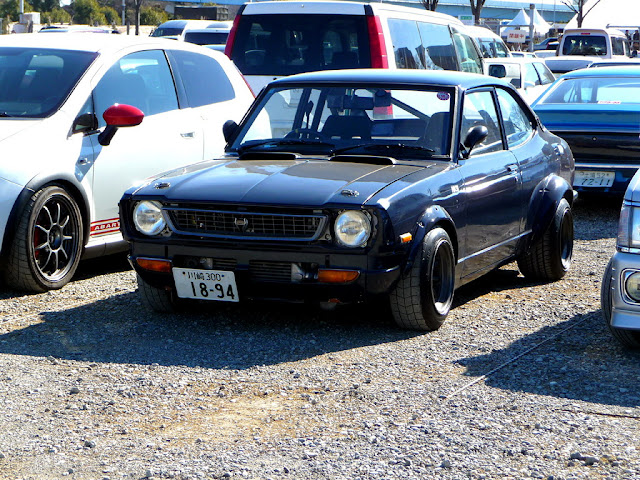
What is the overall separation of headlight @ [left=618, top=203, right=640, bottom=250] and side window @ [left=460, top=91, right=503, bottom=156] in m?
1.50

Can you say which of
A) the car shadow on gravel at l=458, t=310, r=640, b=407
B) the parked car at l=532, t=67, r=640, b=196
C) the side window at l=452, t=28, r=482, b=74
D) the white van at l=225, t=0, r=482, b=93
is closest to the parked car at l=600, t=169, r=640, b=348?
the car shadow on gravel at l=458, t=310, r=640, b=407

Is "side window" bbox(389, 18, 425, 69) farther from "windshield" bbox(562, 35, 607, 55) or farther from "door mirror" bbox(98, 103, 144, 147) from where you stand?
"windshield" bbox(562, 35, 607, 55)

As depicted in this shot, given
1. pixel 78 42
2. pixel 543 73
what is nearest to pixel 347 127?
pixel 78 42

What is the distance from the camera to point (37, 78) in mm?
7262

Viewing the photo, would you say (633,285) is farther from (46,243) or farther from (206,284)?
(46,243)

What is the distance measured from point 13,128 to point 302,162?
1.97m

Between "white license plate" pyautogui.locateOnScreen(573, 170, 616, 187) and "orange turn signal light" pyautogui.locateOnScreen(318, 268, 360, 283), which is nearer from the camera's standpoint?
"orange turn signal light" pyautogui.locateOnScreen(318, 268, 360, 283)

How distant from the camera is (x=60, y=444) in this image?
159 inches

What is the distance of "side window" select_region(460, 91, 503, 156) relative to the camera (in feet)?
21.2

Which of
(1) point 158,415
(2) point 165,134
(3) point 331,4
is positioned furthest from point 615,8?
(1) point 158,415

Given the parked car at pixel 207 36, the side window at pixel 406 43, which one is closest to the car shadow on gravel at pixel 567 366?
the side window at pixel 406 43

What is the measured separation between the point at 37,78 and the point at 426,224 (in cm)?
316

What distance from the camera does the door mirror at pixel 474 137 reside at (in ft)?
20.6

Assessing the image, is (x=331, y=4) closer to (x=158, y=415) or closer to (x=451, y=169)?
(x=451, y=169)
